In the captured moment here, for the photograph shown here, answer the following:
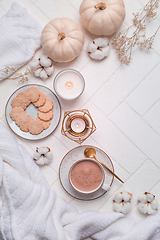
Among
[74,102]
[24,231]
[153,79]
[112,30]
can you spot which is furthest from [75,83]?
[24,231]

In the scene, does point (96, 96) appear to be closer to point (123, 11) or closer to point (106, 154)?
point (106, 154)

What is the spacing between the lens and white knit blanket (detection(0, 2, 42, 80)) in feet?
4.68

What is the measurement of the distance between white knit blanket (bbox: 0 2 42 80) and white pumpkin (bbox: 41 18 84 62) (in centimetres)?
9

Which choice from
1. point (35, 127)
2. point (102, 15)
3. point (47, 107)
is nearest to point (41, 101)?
point (47, 107)

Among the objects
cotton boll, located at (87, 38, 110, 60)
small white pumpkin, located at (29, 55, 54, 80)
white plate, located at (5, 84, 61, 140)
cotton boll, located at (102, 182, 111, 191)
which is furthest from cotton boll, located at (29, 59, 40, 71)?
cotton boll, located at (102, 182, 111, 191)

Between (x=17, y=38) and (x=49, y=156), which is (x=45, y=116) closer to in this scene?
(x=49, y=156)

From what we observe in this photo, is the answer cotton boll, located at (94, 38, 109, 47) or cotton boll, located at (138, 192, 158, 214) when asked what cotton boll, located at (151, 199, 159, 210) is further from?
cotton boll, located at (94, 38, 109, 47)

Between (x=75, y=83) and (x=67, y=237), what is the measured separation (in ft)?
2.82

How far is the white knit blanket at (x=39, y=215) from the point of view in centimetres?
129

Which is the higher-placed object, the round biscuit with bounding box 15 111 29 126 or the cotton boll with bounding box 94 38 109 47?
the cotton boll with bounding box 94 38 109 47

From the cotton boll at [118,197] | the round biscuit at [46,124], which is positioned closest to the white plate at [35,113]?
the round biscuit at [46,124]

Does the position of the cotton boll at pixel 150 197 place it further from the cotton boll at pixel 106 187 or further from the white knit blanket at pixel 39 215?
the cotton boll at pixel 106 187

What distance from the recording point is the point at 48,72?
55.9 inches

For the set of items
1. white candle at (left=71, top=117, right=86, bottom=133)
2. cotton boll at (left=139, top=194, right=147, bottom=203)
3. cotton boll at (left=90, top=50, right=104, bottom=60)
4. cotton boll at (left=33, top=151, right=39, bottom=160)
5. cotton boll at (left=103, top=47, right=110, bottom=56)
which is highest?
cotton boll at (left=103, top=47, right=110, bottom=56)
